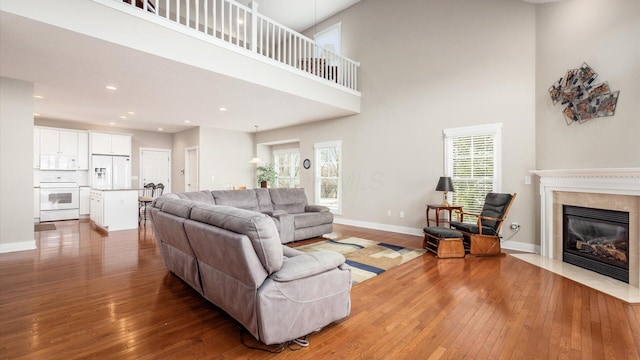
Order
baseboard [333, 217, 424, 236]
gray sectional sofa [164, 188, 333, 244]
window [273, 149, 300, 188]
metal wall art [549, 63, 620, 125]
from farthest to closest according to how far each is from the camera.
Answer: window [273, 149, 300, 188]
baseboard [333, 217, 424, 236]
gray sectional sofa [164, 188, 333, 244]
metal wall art [549, 63, 620, 125]

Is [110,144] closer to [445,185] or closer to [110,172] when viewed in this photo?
[110,172]

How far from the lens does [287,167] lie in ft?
30.6

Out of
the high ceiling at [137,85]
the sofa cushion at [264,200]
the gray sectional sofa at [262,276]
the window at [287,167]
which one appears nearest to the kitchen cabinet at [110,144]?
the high ceiling at [137,85]

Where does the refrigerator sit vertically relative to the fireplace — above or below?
above

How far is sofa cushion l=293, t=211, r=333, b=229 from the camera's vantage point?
500cm

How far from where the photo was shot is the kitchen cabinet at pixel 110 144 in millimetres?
8070

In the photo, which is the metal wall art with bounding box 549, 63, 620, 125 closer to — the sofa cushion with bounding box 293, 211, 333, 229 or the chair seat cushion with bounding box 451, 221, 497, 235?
the chair seat cushion with bounding box 451, 221, 497, 235

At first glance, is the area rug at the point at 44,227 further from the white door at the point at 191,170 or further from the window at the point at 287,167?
the window at the point at 287,167

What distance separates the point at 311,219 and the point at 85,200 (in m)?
6.97

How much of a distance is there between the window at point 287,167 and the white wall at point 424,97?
5.67 feet

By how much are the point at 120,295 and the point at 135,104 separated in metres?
4.52

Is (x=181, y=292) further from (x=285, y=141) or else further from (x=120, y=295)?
(x=285, y=141)

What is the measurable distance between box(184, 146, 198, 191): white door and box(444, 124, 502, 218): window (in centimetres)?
726

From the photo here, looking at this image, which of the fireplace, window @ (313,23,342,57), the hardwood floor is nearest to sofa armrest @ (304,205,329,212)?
the hardwood floor
